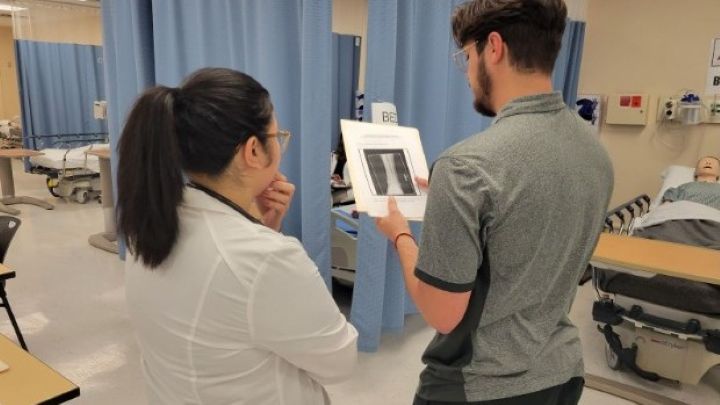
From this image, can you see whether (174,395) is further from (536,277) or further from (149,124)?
(536,277)

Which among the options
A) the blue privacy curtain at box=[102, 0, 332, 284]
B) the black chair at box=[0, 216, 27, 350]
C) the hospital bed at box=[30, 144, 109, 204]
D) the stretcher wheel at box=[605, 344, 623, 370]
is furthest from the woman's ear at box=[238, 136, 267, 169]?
the hospital bed at box=[30, 144, 109, 204]

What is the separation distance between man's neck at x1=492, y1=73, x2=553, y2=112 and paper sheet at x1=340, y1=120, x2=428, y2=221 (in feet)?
1.31

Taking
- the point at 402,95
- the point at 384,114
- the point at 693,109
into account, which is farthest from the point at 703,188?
the point at 384,114

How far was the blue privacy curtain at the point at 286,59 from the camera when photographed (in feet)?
8.39

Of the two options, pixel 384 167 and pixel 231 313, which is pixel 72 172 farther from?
pixel 231 313

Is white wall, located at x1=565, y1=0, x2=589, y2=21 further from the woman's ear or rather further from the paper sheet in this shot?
the woman's ear

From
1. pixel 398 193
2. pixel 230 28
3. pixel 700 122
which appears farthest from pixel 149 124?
pixel 700 122

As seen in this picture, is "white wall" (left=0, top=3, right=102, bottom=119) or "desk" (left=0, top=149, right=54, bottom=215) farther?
"white wall" (left=0, top=3, right=102, bottom=119)

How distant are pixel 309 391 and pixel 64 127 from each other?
8592mm

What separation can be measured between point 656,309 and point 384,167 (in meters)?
1.98

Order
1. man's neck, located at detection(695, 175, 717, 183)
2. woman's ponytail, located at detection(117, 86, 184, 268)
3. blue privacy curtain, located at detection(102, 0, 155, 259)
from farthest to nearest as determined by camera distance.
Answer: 1. man's neck, located at detection(695, 175, 717, 183)
2. blue privacy curtain, located at detection(102, 0, 155, 259)
3. woman's ponytail, located at detection(117, 86, 184, 268)

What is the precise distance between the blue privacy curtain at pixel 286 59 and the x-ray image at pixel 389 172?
1304 millimetres

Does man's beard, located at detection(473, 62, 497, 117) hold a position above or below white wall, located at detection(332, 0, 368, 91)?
below

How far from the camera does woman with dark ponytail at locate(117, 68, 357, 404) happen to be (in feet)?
2.81
